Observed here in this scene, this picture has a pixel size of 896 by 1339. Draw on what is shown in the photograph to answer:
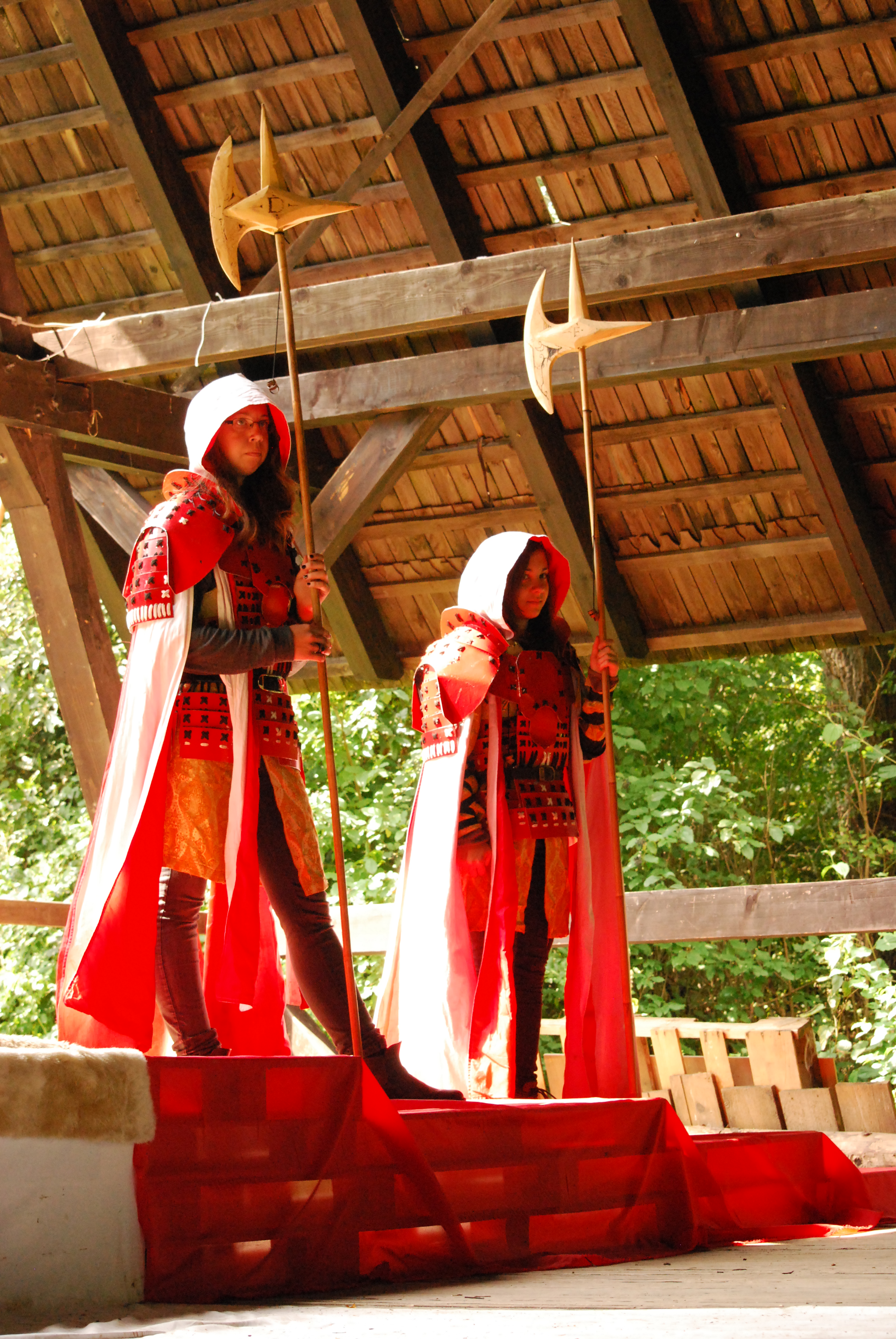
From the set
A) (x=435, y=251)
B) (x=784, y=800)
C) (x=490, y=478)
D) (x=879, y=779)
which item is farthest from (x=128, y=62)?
(x=784, y=800)

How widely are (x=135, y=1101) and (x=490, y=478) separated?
14.2 feet

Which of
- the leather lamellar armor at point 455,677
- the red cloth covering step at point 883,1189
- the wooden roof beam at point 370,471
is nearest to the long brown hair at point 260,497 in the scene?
the leather lamellar armor at point 455,677

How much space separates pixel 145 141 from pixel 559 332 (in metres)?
2.37

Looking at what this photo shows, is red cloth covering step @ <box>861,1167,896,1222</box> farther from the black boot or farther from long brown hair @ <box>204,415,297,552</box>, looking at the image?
long brown hair @ <box>204,415,297,552</box>

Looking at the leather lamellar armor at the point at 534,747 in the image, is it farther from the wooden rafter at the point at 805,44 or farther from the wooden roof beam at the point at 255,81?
the wooden roof beam at the point at 255,81

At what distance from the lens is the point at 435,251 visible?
5289 mm

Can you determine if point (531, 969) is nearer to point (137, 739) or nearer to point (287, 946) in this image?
point (287, 946)

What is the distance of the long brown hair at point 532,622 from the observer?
371 centimetres

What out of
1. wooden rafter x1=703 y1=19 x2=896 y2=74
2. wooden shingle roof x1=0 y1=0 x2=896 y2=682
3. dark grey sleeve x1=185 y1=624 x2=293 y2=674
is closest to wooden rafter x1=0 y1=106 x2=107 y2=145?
wooden shingle roof x1=0 y1=0 x2=896 y2=682

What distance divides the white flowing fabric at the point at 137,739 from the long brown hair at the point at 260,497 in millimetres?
204

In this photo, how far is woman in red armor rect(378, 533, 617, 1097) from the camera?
3461mm

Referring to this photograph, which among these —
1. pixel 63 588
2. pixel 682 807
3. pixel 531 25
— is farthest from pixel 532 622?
pixel 682 807

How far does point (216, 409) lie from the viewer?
115 inches

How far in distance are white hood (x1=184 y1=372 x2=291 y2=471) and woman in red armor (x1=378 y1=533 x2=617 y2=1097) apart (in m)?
0.87
